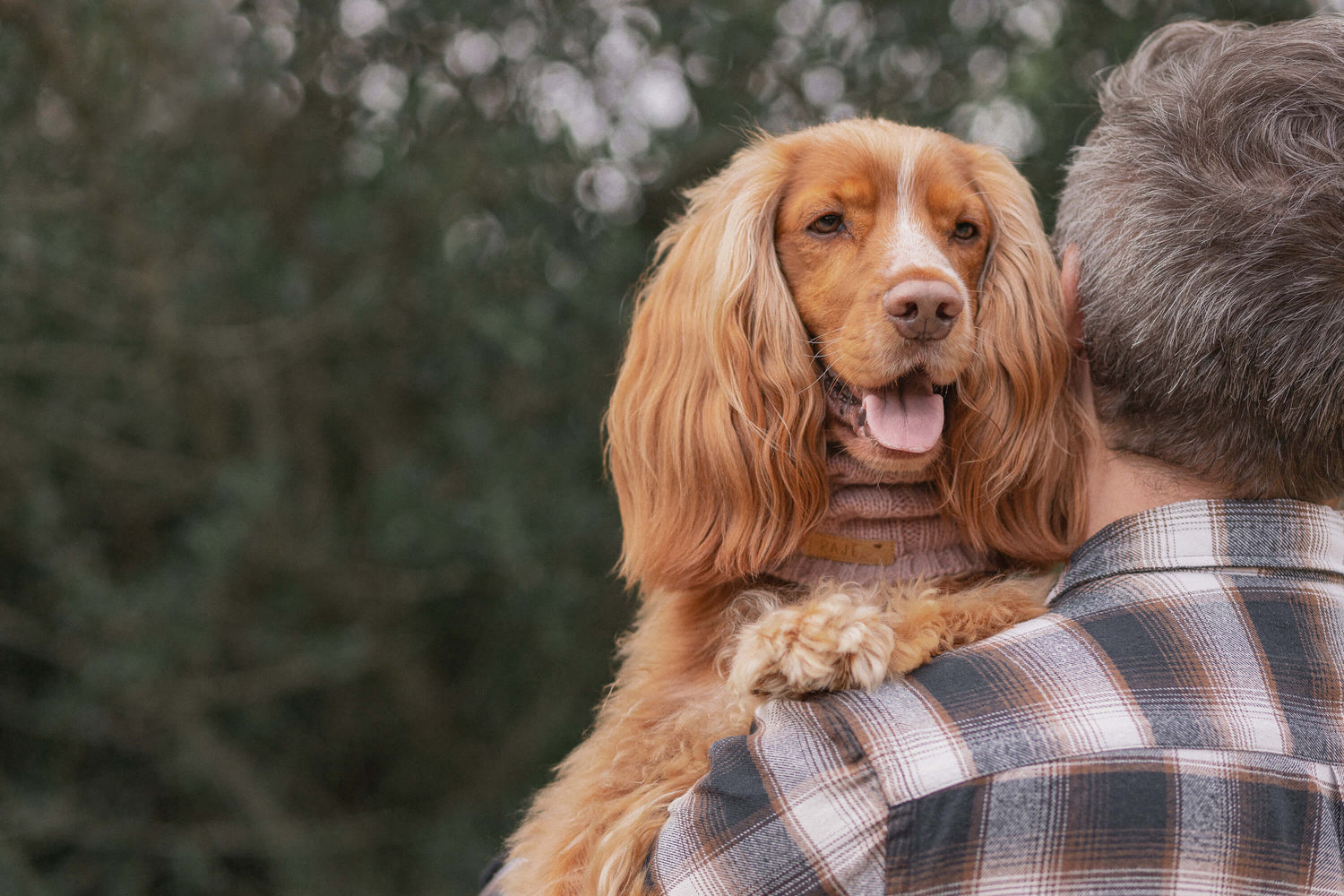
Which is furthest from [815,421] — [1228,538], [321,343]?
[321,343]

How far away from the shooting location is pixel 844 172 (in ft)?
7.63

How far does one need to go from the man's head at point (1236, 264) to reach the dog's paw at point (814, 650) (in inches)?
22.8

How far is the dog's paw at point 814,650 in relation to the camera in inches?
66.4

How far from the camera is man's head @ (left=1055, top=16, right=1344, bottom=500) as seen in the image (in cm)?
167

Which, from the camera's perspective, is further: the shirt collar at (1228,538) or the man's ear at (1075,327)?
the man's ear at (1075,327)

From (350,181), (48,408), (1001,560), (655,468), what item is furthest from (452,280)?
(1001,560)

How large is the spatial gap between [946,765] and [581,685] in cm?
416

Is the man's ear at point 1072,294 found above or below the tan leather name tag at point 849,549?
above

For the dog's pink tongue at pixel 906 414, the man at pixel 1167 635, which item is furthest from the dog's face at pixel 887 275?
the man at pixel 1167 635

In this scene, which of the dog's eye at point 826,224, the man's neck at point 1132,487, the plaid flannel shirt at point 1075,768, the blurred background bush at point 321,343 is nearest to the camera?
the plaid flannel shirt at point 1075,768

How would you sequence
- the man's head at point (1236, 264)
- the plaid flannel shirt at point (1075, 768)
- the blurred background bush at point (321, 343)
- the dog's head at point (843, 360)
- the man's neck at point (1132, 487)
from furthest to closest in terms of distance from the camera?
the blurred background bush at point (321, 343), the dog's head at point (843, 360), the man's neck at point (1132, 487), the man's head at point (1236, 264), the plaid flannel shirt at point (1075, 768)

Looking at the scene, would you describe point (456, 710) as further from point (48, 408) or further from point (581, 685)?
point (48, 408)

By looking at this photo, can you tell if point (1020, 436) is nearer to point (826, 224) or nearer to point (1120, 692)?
point (826, 224)

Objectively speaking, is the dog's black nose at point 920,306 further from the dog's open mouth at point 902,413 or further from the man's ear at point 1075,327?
the man's ear at point 1075,327
